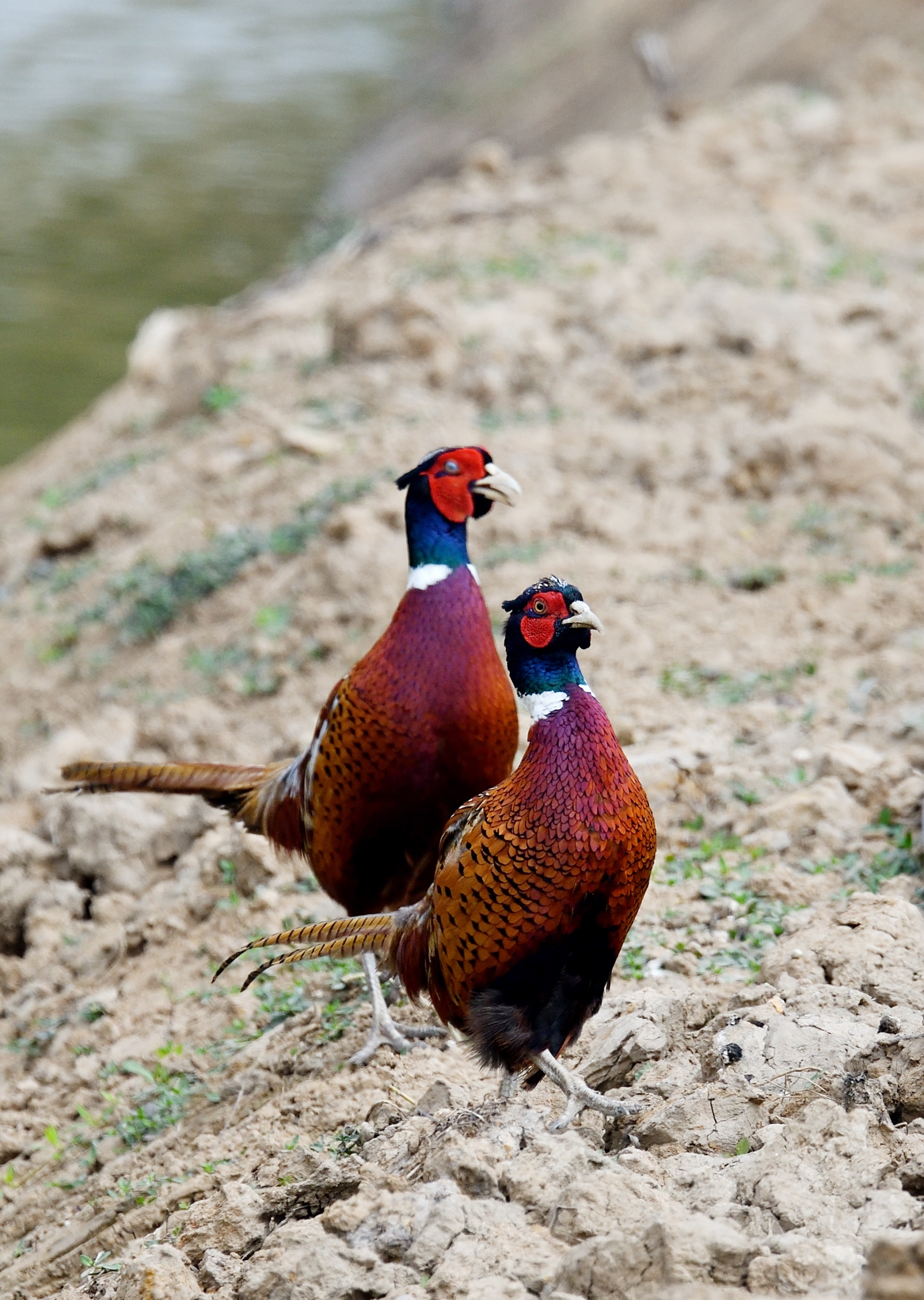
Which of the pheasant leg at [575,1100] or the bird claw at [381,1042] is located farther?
the bird claw at [381,1042]

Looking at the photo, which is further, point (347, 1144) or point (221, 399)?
point (221, 399)

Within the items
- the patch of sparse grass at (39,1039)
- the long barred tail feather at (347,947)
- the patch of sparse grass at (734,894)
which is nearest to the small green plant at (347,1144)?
the long barred tail feather at (347,947)

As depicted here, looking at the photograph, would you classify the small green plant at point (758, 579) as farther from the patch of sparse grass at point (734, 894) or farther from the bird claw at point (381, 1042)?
the bird claw at point (381, 1042)

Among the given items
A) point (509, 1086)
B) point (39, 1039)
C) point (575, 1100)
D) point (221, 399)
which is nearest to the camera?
point (575, 1100)

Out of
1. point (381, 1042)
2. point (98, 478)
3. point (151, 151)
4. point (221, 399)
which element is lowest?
point (381, 1042)

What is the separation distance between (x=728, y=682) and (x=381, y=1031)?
2.24 meters

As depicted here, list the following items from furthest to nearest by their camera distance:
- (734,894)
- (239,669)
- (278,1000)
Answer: (239,669)
(278,1000)
(734,894)

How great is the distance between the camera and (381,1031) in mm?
4258

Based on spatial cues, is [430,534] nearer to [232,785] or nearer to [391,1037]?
[232,785]

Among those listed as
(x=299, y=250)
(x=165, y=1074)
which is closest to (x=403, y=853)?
(x=165, y=1074)

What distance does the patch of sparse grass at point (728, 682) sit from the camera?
19.0 ft

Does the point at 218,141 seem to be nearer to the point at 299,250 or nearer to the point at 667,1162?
the point at 299,250

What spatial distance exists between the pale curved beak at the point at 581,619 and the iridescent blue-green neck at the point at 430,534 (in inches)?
35.3

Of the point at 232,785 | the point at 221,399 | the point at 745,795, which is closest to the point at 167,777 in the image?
the point at 232,785
